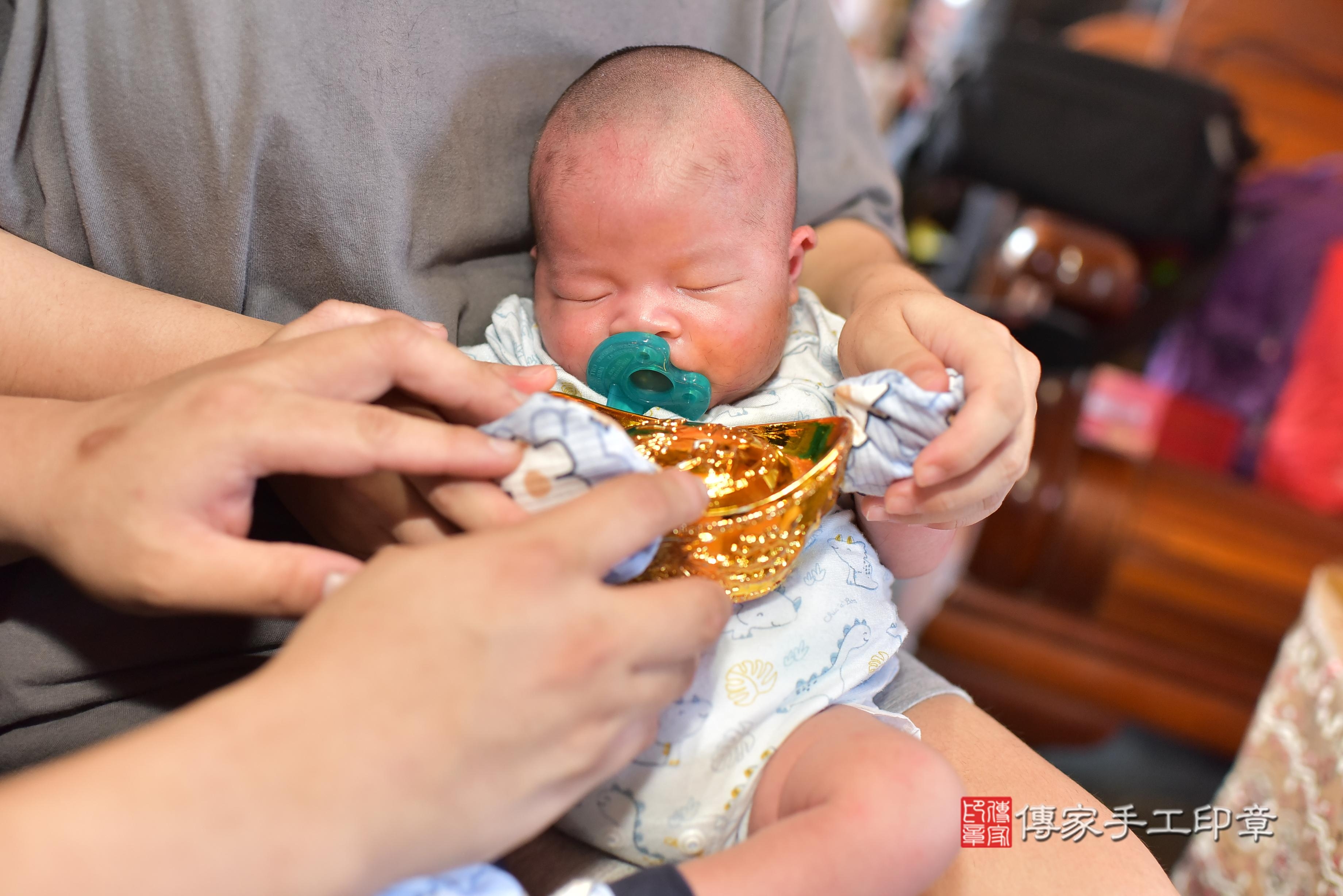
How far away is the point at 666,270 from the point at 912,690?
52cm

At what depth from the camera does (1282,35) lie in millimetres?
3129

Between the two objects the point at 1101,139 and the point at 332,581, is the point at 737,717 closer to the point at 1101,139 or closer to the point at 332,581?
the point at 332,581

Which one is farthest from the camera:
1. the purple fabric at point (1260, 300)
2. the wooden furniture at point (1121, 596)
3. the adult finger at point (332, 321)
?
the purple fabric at point (1260, 300)

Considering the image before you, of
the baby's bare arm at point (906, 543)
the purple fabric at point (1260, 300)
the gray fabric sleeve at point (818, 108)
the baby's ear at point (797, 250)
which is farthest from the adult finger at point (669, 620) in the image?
the purple fabric at point (1260, 300)

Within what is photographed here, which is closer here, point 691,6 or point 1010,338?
point 1010,338

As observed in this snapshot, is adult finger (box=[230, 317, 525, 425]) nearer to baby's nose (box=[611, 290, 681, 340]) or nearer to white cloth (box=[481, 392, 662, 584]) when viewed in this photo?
white cloth (box=[481, 392, 662, 584])

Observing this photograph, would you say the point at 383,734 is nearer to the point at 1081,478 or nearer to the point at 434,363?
the point at 434,363

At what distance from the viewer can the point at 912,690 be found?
98 centimetres

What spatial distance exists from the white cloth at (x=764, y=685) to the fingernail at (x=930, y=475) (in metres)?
0.03

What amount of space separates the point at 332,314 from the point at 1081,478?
1.63m

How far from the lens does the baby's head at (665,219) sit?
3.13ft

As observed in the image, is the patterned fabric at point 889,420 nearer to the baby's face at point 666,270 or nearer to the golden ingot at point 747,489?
the golden ingot at point 747,489

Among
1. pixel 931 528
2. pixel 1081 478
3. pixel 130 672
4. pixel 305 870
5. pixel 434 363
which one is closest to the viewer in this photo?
pixel 305 870

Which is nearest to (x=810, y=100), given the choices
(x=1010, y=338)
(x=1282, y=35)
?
(x=1010, y=338)
